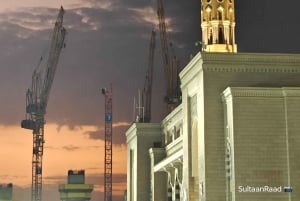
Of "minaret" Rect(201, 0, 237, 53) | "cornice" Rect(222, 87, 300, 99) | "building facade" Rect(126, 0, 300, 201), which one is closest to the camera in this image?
"building facade" Rect(126, 0, 300, 201)

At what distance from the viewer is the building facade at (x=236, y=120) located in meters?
46.7

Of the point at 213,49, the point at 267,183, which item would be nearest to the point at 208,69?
the point at 213,49

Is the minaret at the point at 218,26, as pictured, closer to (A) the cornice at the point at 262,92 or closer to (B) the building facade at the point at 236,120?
(B) the building facade at the point at 236,120

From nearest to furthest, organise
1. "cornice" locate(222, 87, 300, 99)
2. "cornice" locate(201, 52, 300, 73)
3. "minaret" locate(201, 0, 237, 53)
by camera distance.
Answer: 1. "cornice" locate(222, 87, 300, 99)
2. "cornice" locate(201, 52, 300, 73)
3. "minaret" locate(201, 0, 237, 53)

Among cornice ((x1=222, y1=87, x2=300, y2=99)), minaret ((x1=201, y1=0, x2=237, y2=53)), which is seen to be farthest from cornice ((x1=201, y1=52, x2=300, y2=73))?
minaret ((x1=201, y1=0, x2=237, y2=53))

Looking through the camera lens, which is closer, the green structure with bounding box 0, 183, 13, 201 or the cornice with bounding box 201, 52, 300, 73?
the cornice with bounding box 201, 52, 300, 73

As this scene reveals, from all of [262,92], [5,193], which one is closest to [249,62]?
[262,92]

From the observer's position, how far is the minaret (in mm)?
55469

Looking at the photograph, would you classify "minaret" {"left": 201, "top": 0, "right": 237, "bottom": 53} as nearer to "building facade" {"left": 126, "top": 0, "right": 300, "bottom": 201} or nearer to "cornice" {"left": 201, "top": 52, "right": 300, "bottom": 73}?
"building facade" {"left": 126, "top": 0, "right": 300, "bottom": 201}

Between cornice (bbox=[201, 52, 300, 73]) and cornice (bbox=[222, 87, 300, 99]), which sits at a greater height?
cornice (bbox=[201, 52, 300, 73])

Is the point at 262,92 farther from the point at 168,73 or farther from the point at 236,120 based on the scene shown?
the point at 168,73

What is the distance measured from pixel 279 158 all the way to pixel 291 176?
1492mm

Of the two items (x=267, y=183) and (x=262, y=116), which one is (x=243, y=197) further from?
(x=262, y=116)

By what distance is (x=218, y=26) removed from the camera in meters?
55.9
